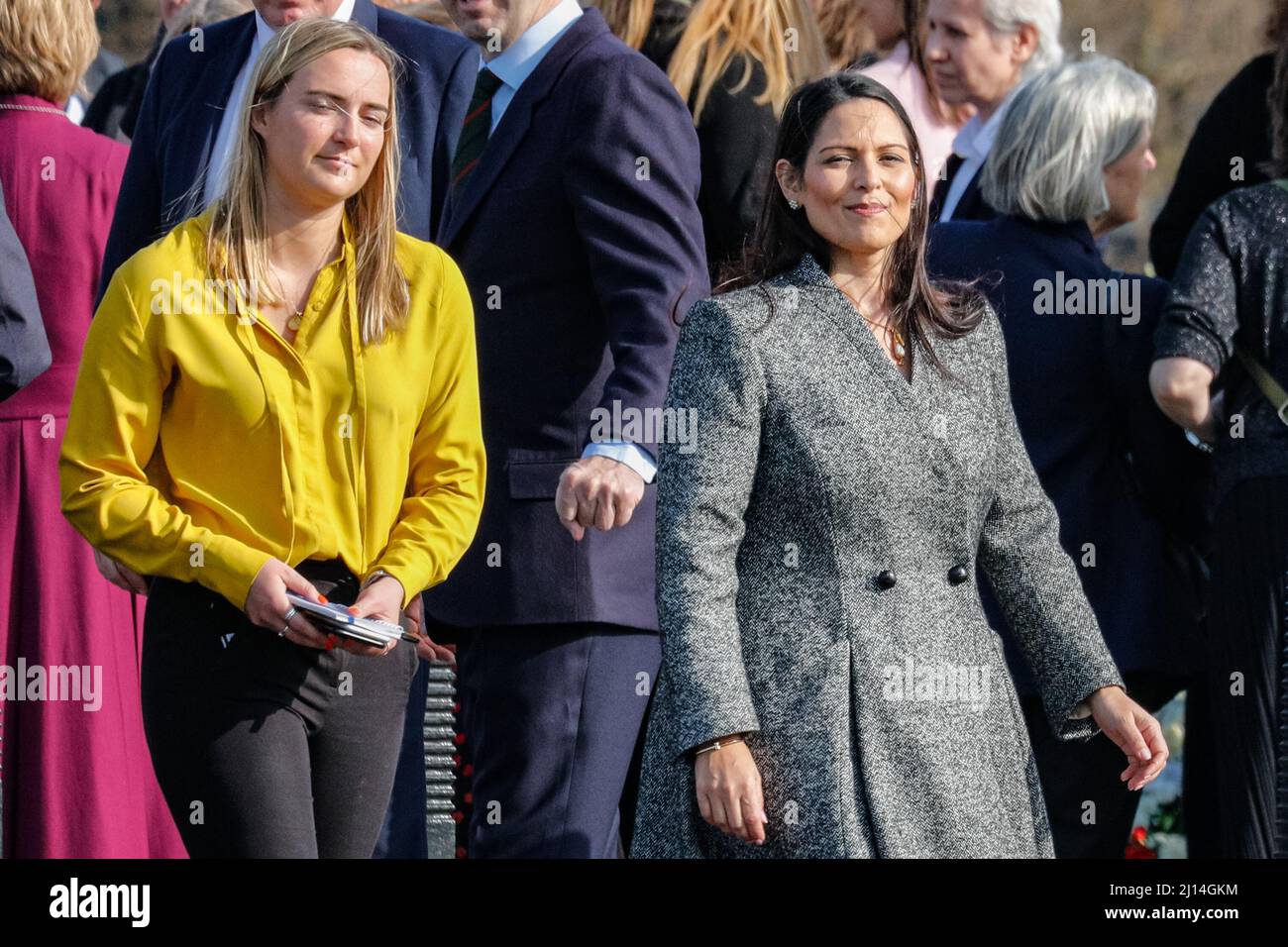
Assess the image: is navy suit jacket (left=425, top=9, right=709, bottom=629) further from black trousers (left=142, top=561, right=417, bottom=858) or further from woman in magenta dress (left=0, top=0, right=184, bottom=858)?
woman in magenta dress (left=0, top=0, right=184, bottom=858)

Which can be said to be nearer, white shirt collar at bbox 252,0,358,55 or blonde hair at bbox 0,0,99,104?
white shirt collar at bbox 252,0,358,55

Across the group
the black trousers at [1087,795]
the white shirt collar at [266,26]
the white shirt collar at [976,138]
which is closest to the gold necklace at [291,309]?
the white shirt collar at [266,26]

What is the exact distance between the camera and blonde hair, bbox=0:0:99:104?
17.3 ft

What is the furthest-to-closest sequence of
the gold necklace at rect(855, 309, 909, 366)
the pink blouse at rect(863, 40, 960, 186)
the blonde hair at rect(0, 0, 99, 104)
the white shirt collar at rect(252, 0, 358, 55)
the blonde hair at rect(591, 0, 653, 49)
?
the pink blouse at rect(863, 40, 960, 186) < the blonde hair at rect(591, 0, 653, 49) < the blonde hair at rect(0, 0, 99, 104) < the white shirt collar at rect(252, 0, 358, 55) < the gold necklace at rect(855, 309, 909, 366)

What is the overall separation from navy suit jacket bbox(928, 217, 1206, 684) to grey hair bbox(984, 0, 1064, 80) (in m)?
1.07

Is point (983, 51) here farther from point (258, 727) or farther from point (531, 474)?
point (258, 727)

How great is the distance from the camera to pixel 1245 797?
204 inches

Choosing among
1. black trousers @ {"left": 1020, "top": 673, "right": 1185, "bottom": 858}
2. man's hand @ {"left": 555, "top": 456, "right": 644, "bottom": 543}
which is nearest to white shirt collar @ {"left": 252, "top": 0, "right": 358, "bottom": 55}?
man's hand @ {"left": 555, "top": 456, "right": 644, "bottom": 543}

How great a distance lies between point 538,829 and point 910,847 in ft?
3.28

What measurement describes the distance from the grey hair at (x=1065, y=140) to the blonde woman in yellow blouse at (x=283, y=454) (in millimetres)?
1664

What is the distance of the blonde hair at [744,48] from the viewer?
539 centimetres

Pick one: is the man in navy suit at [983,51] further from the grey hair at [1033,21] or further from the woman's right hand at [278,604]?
the woman's right hand at [278,604]
